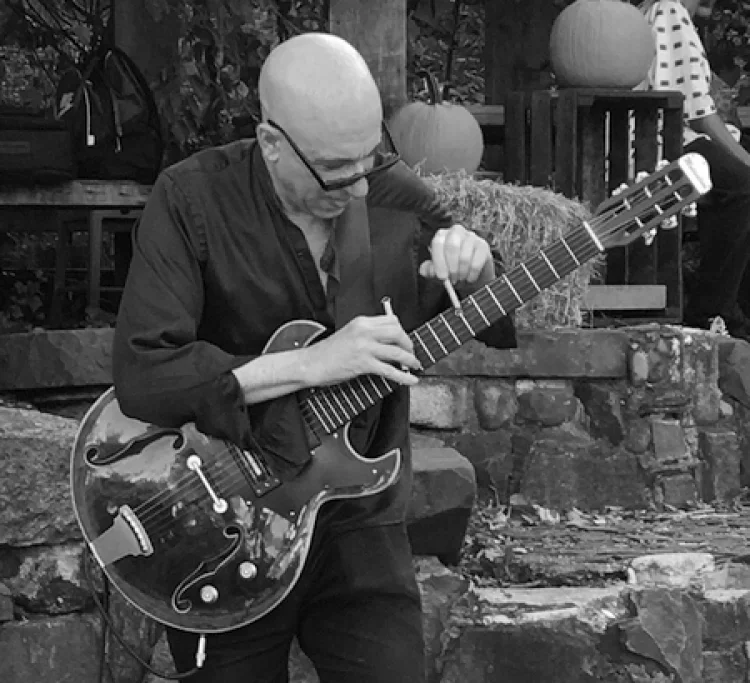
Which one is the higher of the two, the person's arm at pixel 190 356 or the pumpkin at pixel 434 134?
the person's arm at pixel 190 356

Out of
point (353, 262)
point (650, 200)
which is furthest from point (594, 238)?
point (353, 262)

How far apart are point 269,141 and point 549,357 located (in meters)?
2.48

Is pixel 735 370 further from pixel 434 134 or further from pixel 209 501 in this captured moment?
pixel 209 501

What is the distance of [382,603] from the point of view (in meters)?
2.69

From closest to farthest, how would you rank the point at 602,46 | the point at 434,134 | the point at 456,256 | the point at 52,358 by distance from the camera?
the point at 456,256
the point at 52,358
the point at 434,134
the point at 602,46

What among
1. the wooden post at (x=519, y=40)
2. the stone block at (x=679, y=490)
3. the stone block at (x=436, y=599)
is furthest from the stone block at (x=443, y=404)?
the wooden post at (x=519, y=40)

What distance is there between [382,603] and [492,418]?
2186 millimetres

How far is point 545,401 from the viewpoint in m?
4.86

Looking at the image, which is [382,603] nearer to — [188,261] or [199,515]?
[199,515]

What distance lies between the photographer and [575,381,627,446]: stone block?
4.92 meters

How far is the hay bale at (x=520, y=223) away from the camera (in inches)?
202

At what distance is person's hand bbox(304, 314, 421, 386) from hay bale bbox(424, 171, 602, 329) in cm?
260

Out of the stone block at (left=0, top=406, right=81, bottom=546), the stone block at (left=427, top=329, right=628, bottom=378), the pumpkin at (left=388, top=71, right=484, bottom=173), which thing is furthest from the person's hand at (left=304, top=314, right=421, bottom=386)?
the pumpkin at (left=388, top=71, right=484, bottom=173)

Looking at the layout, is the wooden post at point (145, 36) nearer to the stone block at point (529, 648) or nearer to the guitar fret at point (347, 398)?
the stone block at point (529, 648)
